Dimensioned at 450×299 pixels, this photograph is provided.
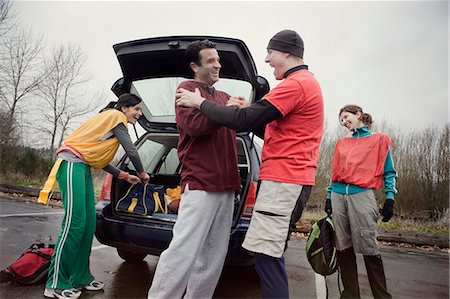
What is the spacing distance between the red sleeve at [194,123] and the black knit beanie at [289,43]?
599 millimetres

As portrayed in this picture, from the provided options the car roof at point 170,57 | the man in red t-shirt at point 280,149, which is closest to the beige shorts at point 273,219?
the man in red t-shirt at point 280,149

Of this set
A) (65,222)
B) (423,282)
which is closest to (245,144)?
(65,222)

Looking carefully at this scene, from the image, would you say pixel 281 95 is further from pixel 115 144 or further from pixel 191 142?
pixel 115 144

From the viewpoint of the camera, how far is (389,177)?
286cm

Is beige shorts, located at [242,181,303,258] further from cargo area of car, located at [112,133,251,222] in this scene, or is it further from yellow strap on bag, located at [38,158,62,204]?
yellow strap on bag, located at [38,158,62,204]

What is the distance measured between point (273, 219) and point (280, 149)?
0.39 metres

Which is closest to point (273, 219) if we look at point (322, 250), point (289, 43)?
point (289, 43)

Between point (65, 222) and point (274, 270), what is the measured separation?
5.92ft

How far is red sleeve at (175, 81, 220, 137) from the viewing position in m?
1.87

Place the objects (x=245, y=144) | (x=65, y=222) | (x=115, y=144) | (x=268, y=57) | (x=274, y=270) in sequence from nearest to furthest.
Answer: (x=274, y=270)
(x=268, y=57)
(x=65, y=222)
(x=115, y=144)
(x=245, y=144)

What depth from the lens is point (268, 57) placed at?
201cm

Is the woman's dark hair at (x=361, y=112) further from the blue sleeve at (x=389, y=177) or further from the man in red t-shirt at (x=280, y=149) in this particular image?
the man in red t-shirt at (x=280, y=149)

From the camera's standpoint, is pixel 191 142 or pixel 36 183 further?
pixel 36 183

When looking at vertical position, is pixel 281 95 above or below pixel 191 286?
above
